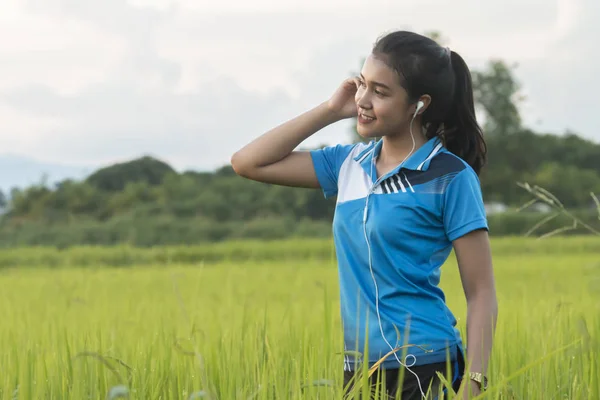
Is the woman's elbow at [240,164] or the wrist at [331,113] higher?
the wrist at [331,113]

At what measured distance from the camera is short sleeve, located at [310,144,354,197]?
2129 millimetres

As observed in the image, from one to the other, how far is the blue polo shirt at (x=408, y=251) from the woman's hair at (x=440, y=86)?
0.41ft

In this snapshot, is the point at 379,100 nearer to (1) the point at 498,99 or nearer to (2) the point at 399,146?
(2) the point at 399,146

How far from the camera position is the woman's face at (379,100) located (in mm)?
1845

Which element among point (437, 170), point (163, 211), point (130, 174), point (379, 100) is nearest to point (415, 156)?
point (437, 170)

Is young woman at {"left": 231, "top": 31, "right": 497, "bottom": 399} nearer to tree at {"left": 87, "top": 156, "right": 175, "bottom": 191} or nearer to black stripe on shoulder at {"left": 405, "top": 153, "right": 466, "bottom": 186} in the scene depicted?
black stripe on shoulder at {"left": 405, "top": 153, "right": 466, "bottom": 186}

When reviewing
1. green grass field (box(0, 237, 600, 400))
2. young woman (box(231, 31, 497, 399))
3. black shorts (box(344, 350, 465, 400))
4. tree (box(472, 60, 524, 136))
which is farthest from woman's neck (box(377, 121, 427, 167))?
tree (box(472, 60, 524, 136))

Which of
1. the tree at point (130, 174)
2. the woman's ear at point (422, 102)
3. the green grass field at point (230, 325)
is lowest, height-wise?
the green grass field at point (230, 325)

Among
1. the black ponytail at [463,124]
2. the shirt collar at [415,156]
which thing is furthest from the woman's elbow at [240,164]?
the black ponytail at [463,124]

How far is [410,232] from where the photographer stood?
182cm

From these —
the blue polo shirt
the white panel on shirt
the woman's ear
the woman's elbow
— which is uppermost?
the woman's ear

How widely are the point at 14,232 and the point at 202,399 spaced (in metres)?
13.8

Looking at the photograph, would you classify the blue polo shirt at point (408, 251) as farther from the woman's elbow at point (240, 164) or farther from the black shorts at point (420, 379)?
the woman's elbow at point (240, 164)

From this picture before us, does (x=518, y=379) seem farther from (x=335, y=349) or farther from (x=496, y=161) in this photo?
(x=496, y=161)
